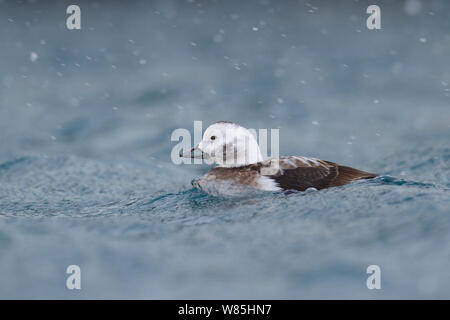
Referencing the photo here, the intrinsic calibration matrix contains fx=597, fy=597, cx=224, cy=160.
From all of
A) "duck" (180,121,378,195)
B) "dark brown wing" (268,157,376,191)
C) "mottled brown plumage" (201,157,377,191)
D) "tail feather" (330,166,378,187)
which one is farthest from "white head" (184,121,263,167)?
"tail feather" (330,166,378,187)

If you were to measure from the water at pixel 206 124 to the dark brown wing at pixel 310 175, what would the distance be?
14 cm

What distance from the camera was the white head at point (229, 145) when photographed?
6.69m

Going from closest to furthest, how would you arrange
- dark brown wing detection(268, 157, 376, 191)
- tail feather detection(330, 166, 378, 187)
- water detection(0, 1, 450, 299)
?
water detection(0, 1, 450, 299), dark brown wing detection(268, 157, 376, 191), tail feather detection(330, 166, 378, 187)

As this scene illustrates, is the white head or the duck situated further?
the white head

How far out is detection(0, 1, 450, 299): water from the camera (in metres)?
4.70

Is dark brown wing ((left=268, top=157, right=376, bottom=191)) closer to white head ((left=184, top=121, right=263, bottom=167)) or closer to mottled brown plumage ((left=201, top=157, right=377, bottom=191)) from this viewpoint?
mottled brown plumage ((left=201, top=157, right=377, bottom=191))

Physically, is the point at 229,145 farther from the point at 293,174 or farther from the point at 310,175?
the point at 310,175

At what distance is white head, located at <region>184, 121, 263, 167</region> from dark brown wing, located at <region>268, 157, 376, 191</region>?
411 millimetres

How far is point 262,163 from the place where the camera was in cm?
672

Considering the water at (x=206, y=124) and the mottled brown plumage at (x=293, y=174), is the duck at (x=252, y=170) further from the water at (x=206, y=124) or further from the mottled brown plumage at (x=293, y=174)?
the water at (x=206, y=124)

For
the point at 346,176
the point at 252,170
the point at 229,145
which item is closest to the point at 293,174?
the point at 252,170
